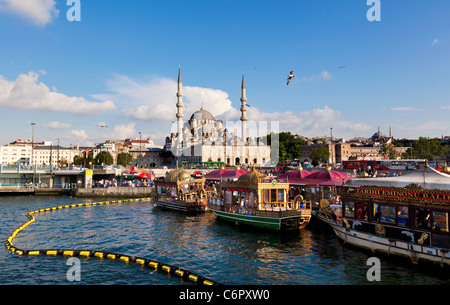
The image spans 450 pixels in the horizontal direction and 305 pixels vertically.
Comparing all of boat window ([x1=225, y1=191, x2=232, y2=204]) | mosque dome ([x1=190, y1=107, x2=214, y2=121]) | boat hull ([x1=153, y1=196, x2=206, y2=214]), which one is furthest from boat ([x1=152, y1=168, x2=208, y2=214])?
mosque dome ([x1=190, y1=107, x2=214, y2=121])

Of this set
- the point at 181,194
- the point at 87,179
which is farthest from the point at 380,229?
the point at 87,179

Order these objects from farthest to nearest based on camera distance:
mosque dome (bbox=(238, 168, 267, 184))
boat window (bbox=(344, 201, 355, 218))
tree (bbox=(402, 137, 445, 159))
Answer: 1. tree (bbox=(402, 137, 445, 159))
2. mosque dome (bbox=(238, 168, 267, 184))
3. boat window (bbox=(344, 201, 355, 218))

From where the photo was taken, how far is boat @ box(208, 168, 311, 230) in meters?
16.4

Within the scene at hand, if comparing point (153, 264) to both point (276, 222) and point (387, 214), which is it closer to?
point (276, 222)

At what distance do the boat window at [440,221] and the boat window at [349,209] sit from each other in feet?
10.8

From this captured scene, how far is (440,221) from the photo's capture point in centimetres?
1045

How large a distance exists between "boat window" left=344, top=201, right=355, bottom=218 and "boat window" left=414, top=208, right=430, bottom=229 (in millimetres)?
2746

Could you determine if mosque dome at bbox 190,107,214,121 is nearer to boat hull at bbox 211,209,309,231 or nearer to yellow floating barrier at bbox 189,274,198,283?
boat hull at bbox 211,209,309,231

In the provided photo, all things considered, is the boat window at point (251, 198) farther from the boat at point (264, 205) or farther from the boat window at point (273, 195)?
the boat window at point (273, 195)

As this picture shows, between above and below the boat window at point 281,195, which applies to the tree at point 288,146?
above

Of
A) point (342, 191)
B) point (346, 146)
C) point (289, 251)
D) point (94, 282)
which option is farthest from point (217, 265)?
Result: point (346, 146)

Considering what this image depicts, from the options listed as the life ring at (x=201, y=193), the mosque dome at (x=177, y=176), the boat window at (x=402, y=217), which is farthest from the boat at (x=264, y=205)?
the mosque dome at (x=177, y=176)

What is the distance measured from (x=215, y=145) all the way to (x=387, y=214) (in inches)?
3154

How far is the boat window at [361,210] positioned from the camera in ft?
42.2
